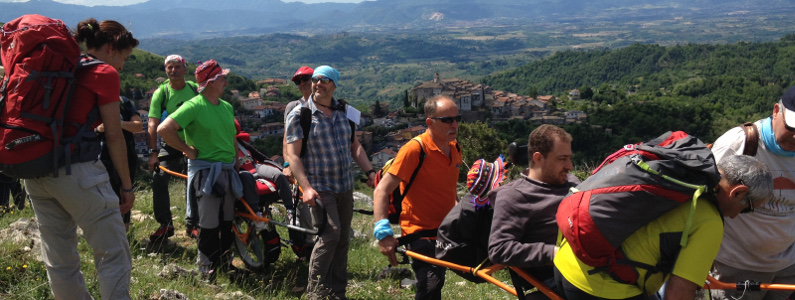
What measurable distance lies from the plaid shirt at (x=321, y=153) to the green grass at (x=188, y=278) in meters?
0.71

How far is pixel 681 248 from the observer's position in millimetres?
1890

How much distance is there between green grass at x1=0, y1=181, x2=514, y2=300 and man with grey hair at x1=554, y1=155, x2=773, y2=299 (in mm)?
2009

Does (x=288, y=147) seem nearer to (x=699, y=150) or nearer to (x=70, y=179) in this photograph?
(x=70, y=179)

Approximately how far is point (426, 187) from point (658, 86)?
113 metres

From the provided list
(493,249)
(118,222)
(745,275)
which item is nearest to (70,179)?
(118,222)

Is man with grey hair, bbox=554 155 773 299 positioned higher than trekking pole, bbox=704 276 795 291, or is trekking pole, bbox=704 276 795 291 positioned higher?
man with grey hair, bbox=554 155 773 299

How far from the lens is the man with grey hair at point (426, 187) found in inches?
124

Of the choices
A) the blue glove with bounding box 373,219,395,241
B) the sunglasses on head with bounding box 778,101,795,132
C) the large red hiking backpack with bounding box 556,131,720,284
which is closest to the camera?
the large red hiking backpack with bounding box 556,131,720,284

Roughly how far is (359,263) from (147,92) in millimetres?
62400

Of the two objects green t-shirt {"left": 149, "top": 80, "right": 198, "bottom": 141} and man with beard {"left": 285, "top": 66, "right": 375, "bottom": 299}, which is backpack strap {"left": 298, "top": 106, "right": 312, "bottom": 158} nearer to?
man with beard {"left": 285, "top": 66, "right": 375, "bottom": 299}

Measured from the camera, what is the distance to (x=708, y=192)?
6.21 feet

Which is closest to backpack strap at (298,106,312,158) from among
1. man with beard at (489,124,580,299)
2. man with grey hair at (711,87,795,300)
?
man with beard at (489,124,580,299)

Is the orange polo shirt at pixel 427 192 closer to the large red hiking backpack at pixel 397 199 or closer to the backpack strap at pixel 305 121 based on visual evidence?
the large red hiking backpack at pixel 397 199

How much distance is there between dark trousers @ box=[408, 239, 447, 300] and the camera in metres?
3.16
